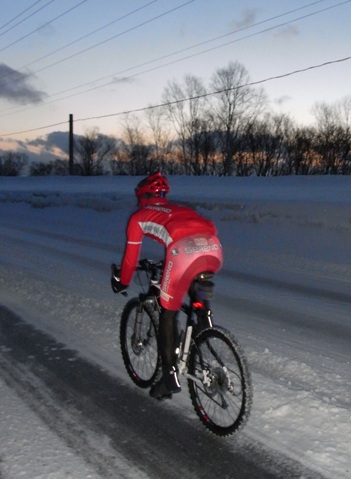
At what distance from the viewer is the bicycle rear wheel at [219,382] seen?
3.81m

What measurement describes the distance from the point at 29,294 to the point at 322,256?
758 centimetres

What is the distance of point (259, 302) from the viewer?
8602 millimetres

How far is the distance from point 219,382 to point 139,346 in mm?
1308

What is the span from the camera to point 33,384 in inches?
198

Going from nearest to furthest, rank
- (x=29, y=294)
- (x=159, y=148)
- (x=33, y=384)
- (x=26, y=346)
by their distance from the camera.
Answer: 1. (x=33, y=384)
2. (x=26, y=346)
3. (x=29, y=294)
4. (x=159, y=148)

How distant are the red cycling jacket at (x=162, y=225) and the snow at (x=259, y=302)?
1.44 meters

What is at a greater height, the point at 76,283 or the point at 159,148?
the point at 159,148

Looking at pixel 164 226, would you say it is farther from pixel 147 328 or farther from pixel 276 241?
pixel 276 241

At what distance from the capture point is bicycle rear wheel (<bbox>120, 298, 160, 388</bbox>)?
16.3 feet

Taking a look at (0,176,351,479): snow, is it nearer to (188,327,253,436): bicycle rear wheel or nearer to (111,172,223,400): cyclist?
(188,327,253,436): bicycle rear wheel

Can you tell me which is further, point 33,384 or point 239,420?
point 33,384

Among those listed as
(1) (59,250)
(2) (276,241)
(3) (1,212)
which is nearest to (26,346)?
(1) (59,250)

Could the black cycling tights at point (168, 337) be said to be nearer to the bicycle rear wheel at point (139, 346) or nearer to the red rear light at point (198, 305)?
the red rear light at point (198, 305)

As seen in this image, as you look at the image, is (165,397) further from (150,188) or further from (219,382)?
(150,188)
